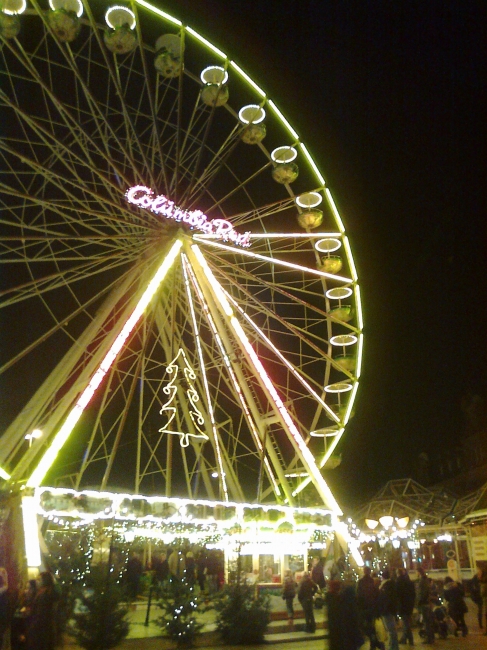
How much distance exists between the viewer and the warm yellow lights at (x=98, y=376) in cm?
1188

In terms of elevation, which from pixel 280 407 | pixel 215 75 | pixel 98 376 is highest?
pixel 215 75

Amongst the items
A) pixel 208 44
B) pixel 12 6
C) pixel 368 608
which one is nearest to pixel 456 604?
pixel 368 608

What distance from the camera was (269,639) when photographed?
11.7 m

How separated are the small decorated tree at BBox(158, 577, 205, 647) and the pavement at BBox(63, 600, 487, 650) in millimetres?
179

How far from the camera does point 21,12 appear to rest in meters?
13.0

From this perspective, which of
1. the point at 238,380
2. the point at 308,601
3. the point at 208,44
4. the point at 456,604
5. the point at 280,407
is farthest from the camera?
the point at 238,380

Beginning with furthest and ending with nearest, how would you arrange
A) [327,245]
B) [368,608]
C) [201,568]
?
[327,245]
[201,568]
[368,608]

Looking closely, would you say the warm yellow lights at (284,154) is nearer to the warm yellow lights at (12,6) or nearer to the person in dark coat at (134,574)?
the warm yellow lights at (12,6)

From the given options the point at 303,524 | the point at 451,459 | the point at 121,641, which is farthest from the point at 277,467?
the point at 451,459

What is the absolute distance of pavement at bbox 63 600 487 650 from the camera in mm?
10387

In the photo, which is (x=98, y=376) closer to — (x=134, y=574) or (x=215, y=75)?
(x=134, y=574)

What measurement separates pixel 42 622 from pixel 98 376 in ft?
22.6

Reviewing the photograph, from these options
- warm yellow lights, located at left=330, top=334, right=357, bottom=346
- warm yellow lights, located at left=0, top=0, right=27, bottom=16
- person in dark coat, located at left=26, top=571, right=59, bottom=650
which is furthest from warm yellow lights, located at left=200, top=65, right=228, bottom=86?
person in dark coat, located at left=26, top=571, right=59, bottom=650

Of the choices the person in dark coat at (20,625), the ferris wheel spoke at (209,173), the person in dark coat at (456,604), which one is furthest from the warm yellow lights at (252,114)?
the person in dark coat at (20,625)
